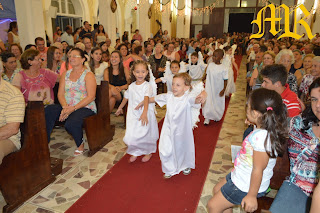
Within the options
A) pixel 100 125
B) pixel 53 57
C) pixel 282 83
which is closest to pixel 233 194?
pixel 282 83

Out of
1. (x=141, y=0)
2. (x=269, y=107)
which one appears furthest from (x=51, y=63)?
(x=141, y=0)

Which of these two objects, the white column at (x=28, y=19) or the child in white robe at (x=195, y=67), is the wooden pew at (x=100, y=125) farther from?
the white column at (x=28, y=19)

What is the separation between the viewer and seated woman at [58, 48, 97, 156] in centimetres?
345

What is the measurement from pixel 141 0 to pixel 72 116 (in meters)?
10.2

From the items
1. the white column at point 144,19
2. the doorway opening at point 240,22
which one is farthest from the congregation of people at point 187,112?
the doorway opening at point 240,22

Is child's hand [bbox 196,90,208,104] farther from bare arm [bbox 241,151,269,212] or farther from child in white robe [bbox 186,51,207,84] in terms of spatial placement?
child in white robe [bbox 186,51,207,84]

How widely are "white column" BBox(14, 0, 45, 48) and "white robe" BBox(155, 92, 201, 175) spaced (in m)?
5.25

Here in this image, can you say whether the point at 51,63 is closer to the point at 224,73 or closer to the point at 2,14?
the point at 224,73

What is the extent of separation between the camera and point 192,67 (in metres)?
6.31

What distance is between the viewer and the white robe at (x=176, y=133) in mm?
2793

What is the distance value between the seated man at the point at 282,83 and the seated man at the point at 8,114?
257cm

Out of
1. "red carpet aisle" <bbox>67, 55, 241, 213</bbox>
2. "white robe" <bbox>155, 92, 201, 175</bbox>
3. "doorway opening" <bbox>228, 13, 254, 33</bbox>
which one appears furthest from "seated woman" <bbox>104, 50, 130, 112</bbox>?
"doorway opening" <bbox>228, 13, 254, 33</bbox>

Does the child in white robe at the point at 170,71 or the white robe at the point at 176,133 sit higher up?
the child in white robe at the point at 170,71

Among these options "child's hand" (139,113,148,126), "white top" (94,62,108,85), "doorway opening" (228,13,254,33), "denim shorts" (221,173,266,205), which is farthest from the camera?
"doorway opening" (228,13,254,33)
